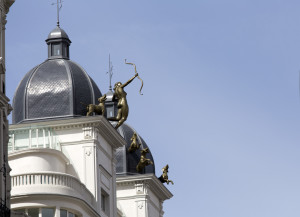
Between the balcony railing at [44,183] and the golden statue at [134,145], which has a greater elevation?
the golden statue at [134,145]

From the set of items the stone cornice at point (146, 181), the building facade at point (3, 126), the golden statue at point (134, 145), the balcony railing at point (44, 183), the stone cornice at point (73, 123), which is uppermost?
the golden statue at point (134, 145)

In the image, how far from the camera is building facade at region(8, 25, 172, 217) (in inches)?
2721

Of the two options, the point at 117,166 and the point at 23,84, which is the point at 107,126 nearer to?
the point at 23,84

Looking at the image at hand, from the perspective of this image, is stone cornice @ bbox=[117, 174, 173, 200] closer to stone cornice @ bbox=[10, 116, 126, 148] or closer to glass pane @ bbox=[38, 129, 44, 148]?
stone cornice @ bbox=[10, 116, 126, 148]

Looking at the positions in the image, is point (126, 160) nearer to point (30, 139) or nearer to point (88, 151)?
point (88, 151)

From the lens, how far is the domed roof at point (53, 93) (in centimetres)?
7581

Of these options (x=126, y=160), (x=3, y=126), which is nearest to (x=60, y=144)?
(x=126, y=160)

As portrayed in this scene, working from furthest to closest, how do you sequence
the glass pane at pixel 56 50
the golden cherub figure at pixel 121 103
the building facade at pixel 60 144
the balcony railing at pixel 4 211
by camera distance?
the golden cherub figure at pixel 121 103
the glass pane at pixel 56 50
the building facade at pixel 60 144
the balcony railing at pixel 4 211

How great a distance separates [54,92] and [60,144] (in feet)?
10.5

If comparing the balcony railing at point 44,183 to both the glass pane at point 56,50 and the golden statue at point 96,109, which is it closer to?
the golden statue at point 96,109

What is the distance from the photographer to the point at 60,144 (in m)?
75.3

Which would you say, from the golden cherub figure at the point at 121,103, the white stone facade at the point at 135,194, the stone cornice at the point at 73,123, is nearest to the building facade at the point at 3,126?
the stone cornice at the point at 73,123

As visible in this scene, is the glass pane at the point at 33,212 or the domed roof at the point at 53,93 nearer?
the glass pane at the point at 33,212

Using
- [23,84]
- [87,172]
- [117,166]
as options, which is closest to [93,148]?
[87,172]
